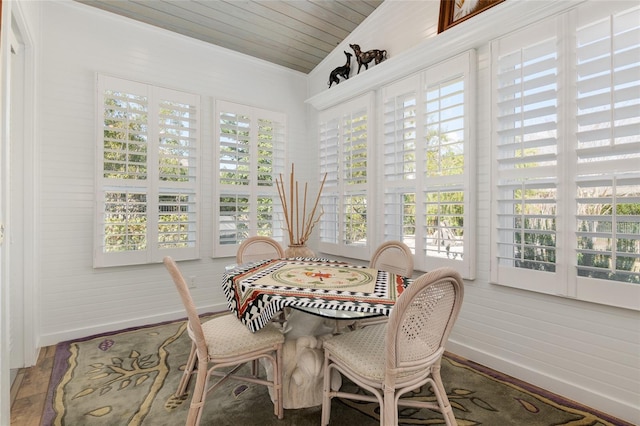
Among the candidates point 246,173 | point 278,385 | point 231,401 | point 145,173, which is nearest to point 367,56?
point 246,173

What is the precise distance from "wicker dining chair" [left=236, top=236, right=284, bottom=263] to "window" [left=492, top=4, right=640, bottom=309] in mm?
1770

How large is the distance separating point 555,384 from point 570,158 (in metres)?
1.44

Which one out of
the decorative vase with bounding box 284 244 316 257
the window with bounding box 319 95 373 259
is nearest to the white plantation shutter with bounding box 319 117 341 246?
the window with bounding box 319 95 373 259

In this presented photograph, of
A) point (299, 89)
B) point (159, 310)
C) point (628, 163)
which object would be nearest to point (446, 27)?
point (628, 163)

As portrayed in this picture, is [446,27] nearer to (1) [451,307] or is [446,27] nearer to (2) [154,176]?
(1) [451,307]

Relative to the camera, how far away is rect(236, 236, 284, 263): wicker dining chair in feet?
9.18

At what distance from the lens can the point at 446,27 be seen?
2668 mm

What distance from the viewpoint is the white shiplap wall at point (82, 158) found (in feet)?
9.20

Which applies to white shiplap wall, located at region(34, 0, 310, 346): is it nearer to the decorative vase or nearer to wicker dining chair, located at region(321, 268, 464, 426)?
the decorative vase

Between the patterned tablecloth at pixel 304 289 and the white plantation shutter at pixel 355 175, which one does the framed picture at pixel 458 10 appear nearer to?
the white plantation shutter at pixel 355 175

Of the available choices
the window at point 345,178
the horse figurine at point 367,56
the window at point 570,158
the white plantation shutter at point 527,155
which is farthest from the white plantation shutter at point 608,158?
the window at point 345,178

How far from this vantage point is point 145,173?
3.20 m

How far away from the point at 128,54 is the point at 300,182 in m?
2.29

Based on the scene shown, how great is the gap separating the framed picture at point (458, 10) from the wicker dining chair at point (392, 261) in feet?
6.01
